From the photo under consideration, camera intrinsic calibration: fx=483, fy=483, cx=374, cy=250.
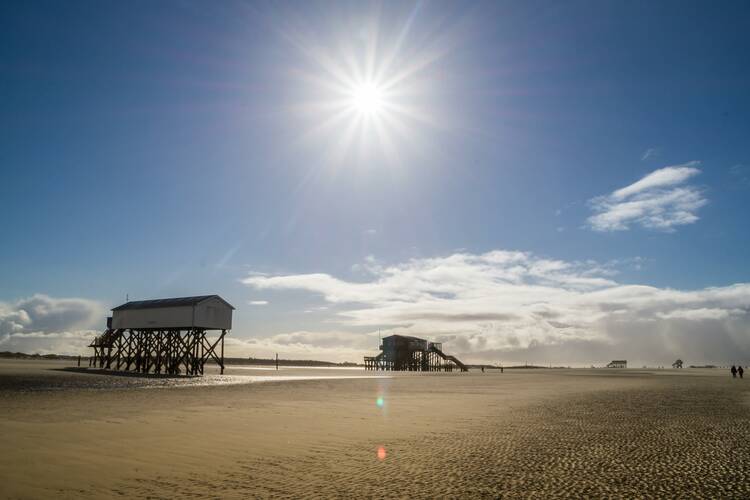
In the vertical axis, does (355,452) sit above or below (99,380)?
above

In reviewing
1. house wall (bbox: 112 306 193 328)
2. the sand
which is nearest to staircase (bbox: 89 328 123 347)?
house wall (bbox: 112 306 193 328)

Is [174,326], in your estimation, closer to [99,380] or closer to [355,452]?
[99,380]

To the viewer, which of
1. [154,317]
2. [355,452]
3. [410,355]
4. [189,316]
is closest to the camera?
[355,452]

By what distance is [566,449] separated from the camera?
41.1 feet

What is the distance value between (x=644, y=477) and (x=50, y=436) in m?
13.9

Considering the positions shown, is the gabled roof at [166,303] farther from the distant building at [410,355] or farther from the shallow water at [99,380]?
the distant building at [410,355]

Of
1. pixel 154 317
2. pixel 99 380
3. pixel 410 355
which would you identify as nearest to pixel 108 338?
pixel 154 317

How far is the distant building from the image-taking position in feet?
330

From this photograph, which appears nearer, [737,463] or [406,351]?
[737,463]

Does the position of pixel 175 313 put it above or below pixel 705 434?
above

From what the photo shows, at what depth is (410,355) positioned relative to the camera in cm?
10169

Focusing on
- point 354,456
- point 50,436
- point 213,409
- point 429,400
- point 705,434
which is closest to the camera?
Result: point 354,456

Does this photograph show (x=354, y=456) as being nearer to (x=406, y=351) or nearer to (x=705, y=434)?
(x=705, y=434)

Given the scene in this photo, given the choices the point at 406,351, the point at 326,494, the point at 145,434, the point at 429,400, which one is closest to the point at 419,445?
the point at 326,494
